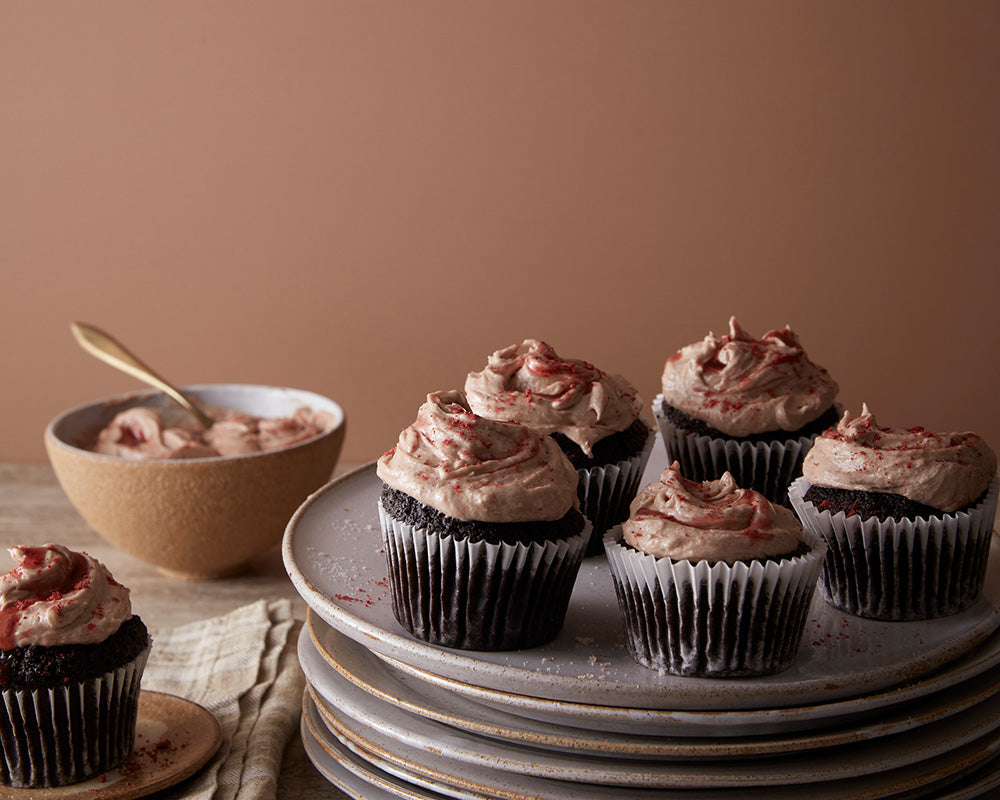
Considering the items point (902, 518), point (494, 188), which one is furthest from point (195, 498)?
point (494, 188)

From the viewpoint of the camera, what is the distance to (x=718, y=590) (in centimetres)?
191

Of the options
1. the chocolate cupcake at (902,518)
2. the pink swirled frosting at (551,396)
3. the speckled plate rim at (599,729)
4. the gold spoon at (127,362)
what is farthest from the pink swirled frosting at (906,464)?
the gold spoon at (127,362)

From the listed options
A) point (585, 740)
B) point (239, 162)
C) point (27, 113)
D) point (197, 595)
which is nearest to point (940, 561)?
point (585, 740)

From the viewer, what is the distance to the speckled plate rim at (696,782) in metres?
1.76

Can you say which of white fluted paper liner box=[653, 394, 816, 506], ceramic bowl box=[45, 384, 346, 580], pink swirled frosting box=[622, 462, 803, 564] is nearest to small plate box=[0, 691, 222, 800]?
ceramic bowl box=[45, 384, 346, 580]

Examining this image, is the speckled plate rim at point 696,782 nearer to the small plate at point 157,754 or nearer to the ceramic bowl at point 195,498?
the small plate at point 157,754

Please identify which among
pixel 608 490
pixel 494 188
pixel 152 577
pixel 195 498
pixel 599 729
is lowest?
pixel 152 577

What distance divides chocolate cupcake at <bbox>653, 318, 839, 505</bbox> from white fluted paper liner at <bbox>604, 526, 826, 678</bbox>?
29.0 inches

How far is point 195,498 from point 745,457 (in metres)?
1.51

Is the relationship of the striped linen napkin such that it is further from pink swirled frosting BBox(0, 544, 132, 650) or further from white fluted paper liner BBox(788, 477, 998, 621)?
white fluted paper liner BBox(788, 477, 998, 621)

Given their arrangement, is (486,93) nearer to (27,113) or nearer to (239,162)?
(239,162)

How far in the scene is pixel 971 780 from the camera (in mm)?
1891

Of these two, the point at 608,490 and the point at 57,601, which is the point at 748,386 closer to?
the point at 608,490

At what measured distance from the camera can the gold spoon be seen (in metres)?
3.63
